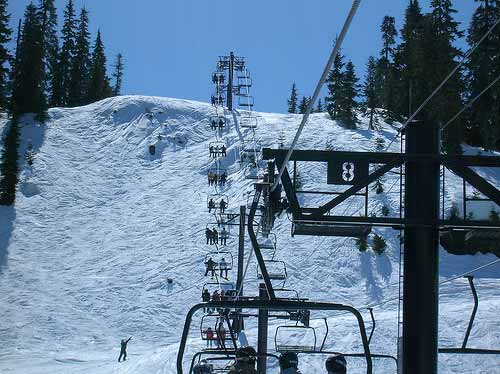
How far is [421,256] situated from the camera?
782 centimetres

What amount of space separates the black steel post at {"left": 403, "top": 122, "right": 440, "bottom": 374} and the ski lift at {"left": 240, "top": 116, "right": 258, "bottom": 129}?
4618 cm

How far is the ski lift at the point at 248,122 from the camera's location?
54281 mm

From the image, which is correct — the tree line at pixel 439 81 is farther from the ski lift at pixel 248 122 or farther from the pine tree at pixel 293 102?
the pine tree at pixel 293 102

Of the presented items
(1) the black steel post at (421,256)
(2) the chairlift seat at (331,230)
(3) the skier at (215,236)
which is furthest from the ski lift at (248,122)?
(1) the black steel post at (421,256)

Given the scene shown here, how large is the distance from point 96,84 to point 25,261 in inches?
1498

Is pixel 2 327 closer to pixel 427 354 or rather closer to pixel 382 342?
pixel 382 342

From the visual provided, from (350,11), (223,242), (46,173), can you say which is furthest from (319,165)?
(350,11)

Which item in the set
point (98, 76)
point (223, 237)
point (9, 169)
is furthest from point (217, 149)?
point (98, 76)

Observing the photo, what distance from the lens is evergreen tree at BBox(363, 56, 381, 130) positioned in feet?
184

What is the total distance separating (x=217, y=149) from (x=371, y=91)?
14.7 metres

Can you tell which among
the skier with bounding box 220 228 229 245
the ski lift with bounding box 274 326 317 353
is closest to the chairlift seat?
the ski lift with bounding box 274 326 317 353

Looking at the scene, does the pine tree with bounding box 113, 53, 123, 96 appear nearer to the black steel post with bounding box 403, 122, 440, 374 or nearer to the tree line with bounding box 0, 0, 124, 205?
the tree line with bounding box 0, 0, 124, 205

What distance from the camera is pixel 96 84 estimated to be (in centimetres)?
7381

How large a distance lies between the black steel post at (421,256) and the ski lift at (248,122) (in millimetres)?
46178
